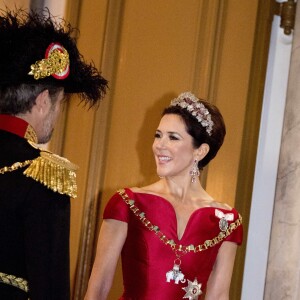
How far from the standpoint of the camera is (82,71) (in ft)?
7.76

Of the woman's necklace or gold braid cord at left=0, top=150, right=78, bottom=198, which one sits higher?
gold braid cord at left=0, top=150, right=78, bottom=198

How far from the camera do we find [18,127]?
2066 millimetres

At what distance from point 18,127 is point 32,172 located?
0.15 m

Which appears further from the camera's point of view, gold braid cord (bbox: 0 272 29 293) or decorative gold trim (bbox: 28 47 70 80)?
decorative gold trim (bbox: 28 47 70 80)

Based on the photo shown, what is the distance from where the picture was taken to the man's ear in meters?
2.09

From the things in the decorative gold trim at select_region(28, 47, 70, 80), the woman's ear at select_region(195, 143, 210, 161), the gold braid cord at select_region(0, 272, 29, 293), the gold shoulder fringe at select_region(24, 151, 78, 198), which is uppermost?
the decorative gold trim at select_region(28, 47, 70, 80)

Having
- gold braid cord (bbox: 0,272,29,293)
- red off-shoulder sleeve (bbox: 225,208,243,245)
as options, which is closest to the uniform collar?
gold braid cord (bbox: 0,272,29,293)

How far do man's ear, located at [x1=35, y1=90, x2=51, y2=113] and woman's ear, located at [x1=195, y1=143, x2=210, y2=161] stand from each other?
1.18 meters

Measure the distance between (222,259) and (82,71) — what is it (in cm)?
120

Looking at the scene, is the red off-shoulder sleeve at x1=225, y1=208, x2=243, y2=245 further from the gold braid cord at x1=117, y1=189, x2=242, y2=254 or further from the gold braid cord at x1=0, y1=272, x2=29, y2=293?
Answer: the gold braid cord at x1=0, y1=272, x2=29, y2=293

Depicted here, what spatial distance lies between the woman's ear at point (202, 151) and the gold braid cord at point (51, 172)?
1.16 meters

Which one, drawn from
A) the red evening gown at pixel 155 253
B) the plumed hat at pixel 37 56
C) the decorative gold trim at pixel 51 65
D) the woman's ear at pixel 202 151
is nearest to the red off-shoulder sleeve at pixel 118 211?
the red evening gown at pixel 155 253

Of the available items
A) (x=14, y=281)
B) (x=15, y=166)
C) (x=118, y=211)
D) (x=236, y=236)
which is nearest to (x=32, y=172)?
(x=15, y=166)

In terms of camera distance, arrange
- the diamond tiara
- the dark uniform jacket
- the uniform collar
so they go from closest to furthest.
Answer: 1. the dark uniform jacket
2. the uniform collar
3. the diamond tiara
